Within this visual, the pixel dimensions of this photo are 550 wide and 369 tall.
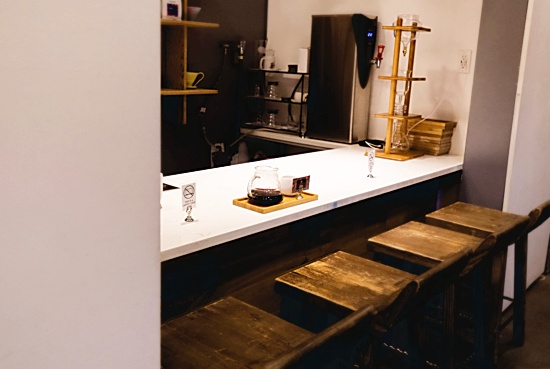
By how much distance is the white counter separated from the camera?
1673 mm

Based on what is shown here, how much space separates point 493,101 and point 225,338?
6.98ft

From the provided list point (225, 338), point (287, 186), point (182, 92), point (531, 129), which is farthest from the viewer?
point (182, 92)

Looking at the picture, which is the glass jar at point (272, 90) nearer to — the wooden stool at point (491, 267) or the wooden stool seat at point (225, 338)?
the wooden stool at point (491, 267)

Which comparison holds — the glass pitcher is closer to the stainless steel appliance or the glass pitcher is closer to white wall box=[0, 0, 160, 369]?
white wall box=[0, 0, 160, 369]

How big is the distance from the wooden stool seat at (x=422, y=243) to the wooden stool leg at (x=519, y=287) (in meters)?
0.37

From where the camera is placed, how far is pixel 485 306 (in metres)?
2.29

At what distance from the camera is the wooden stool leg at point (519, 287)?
2.58 metres

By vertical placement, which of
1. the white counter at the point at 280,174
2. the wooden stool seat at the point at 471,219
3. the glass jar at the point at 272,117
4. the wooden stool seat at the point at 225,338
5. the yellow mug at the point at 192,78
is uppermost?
the yellow mug at the point at 192,78

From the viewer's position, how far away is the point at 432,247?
217 cm

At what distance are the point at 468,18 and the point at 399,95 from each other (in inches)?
23.9

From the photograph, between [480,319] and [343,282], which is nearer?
[343,282]

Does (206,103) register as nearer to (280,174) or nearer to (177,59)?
(177,59)

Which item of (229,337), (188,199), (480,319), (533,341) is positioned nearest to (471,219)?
(480,319)

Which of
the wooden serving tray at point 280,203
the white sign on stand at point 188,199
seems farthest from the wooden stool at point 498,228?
the white sign on stand at point 188,199
